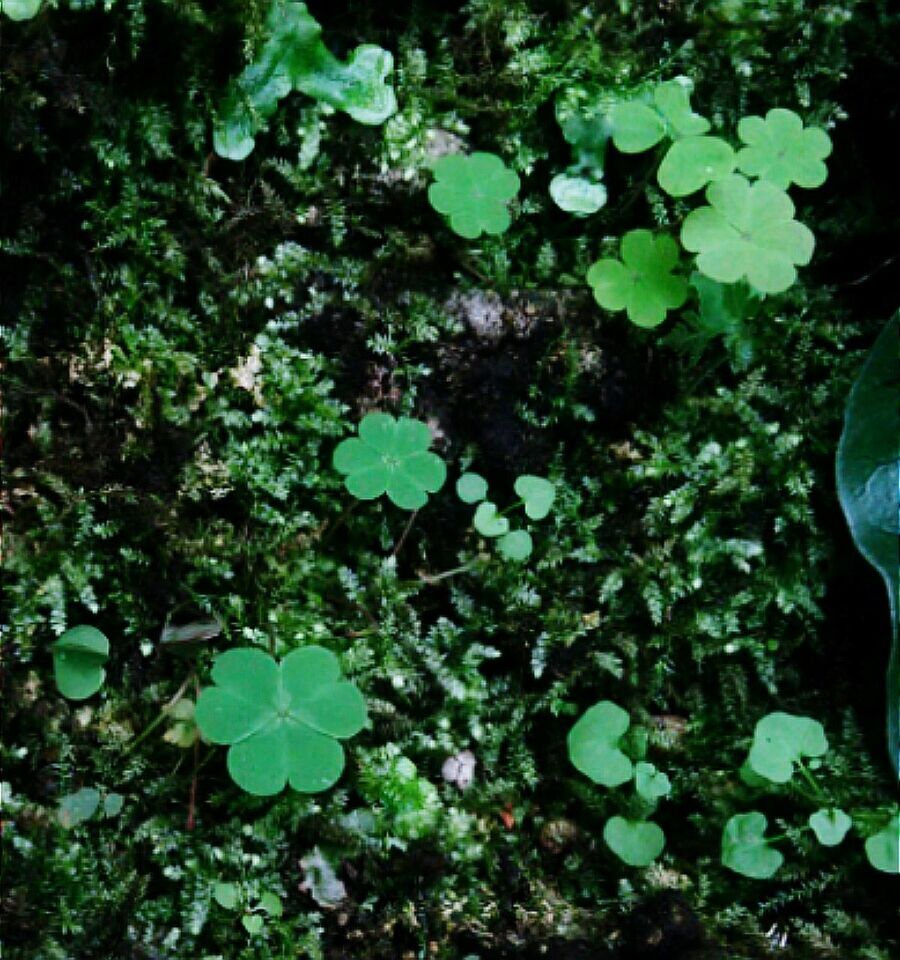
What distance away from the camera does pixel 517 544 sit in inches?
69.0

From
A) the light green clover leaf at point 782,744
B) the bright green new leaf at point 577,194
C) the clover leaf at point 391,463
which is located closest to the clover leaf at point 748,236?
the bright green new leaf at point 577,194

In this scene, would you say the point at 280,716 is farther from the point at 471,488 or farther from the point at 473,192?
the point at 473,192

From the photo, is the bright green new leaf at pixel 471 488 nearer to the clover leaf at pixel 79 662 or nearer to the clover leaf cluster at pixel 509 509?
the clover leaf cluster at pixel 509 509

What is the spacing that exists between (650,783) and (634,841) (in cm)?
10

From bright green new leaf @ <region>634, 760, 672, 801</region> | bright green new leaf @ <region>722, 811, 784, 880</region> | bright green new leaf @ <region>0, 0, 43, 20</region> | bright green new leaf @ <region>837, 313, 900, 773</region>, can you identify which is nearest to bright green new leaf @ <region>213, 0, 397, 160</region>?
bright green new leaf @ <region>0, 0, 43, 20</region>

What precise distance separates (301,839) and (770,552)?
98 centimetres

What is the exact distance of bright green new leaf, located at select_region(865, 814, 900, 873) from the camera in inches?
64.6

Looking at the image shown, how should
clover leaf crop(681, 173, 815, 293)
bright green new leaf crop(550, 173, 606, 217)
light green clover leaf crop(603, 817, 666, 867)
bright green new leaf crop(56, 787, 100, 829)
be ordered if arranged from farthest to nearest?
bright green new leaf crop(550, 173, 606, 217) → clover leaf crop(681, 173, 815, 293) → light green clover leaf crop(603, 817, 666, 867) → bright green new leaf crop(56, 787, 100, 829)

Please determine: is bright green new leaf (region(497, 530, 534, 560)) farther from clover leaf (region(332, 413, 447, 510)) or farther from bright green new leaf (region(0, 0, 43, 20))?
bright green new leaf (region(0, 0, 43, 20))

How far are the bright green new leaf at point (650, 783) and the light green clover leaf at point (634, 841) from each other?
0.16 feet

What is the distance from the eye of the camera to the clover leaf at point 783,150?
180cm

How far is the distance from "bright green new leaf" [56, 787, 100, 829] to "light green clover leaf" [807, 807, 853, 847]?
1.17m

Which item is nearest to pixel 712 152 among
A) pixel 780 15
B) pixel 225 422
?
pixel 780 15

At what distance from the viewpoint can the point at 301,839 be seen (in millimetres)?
1560
